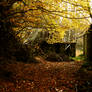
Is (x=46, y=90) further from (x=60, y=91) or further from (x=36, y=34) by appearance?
(x=36, y=34)

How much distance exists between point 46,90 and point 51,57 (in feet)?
27.5

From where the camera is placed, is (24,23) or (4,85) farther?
(24,23)

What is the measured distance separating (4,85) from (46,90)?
1541mm

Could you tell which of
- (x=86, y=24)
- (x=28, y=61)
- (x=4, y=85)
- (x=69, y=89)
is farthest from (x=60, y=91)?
(x=86, y=24)

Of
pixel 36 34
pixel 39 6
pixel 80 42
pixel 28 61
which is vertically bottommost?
pixel 80 42

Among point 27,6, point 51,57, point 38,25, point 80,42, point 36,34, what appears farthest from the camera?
point 80,42

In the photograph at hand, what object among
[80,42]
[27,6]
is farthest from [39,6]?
[80,42]

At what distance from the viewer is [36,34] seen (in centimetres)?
1303

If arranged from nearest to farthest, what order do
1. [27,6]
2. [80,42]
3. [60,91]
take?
[60,91]
[27,6]
[80,42]

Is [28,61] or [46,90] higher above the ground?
[46,90]

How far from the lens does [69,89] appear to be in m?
A: 3.94

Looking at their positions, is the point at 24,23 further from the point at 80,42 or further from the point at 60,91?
the point at 80,42

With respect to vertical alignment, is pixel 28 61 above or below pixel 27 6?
below

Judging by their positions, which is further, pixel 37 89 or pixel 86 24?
pixel 86 24
